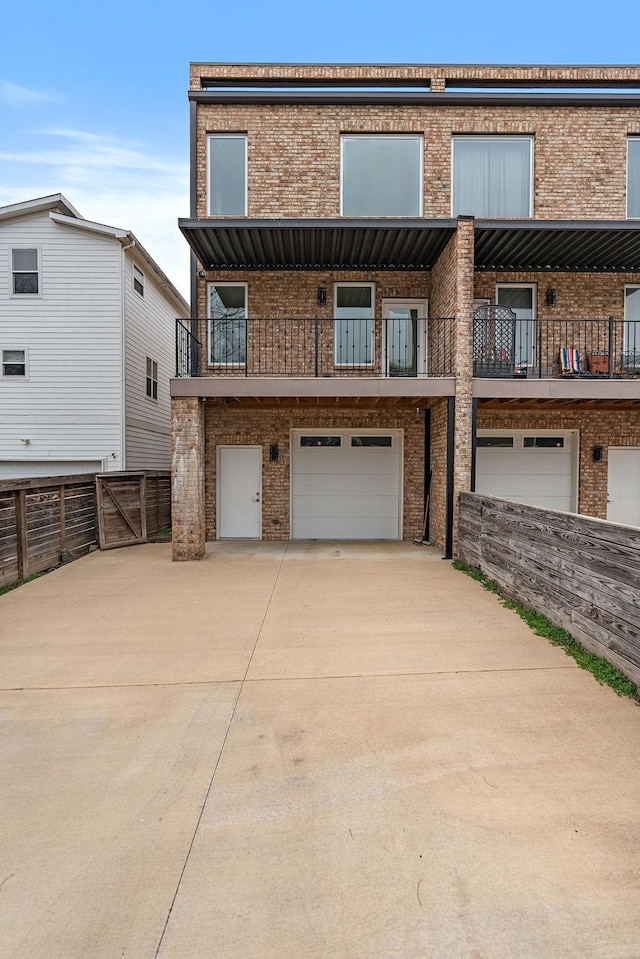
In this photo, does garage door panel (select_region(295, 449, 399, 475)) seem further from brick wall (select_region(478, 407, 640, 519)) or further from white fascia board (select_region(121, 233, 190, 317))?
white fascia board (select_region(121, 233, 190, 317))

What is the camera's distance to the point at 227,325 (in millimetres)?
10680

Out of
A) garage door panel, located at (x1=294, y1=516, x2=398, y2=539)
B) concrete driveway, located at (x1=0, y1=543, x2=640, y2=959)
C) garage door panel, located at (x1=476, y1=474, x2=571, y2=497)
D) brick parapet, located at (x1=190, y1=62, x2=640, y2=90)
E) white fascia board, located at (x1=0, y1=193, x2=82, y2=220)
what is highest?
brick parapet, located at (x1=190, y1=62, x2=640, y2=90)

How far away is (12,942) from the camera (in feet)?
6.37

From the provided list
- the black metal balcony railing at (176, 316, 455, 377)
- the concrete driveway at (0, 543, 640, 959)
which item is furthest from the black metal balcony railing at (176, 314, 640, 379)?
the concrete driveway at (0, 543, 640, 959)

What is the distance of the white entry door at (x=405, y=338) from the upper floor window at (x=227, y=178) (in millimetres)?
3604

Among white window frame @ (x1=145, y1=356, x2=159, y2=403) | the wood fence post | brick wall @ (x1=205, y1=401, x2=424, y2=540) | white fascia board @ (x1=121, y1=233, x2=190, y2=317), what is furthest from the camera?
white window frame @ (x1=145, y1=356, x2=159, y2=403)

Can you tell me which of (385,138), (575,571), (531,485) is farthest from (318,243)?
(575,571)

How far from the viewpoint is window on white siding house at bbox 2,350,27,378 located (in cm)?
1206

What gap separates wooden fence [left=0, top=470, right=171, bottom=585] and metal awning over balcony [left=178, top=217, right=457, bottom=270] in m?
4.90

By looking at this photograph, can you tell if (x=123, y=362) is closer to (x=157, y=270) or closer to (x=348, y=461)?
(x=157, y=270)

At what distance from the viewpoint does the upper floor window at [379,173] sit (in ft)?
34.4

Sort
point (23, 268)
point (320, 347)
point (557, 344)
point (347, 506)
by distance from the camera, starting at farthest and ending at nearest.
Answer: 1. point (23, 268)
2. point (347, 506)
3. point (320, 347)
4. point (557, 344)

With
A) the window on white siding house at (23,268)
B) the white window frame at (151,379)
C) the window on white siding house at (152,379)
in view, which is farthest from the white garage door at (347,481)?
the window on white siding house at (23,268)

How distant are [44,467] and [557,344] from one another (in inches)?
463
